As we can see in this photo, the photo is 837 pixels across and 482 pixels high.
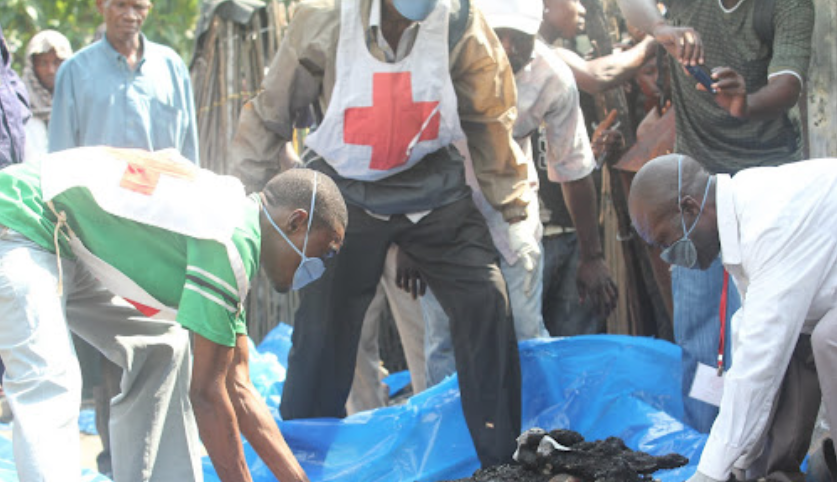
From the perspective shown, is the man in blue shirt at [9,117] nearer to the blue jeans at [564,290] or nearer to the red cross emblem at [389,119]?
the red cross emblem at [389,119]

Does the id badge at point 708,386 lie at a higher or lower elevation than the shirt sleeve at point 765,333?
lower

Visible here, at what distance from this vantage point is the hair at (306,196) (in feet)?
11.5

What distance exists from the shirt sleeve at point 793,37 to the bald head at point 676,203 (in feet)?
3.39

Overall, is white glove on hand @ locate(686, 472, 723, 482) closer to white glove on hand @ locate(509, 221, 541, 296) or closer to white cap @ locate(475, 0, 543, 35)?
white glove on hand @ locate(509, 221, 541, 296)

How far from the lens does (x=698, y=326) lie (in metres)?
4.62

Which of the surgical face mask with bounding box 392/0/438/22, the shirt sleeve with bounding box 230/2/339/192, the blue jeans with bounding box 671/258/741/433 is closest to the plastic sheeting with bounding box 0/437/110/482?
the shirt sleeve with bounding box 230/2/339/192

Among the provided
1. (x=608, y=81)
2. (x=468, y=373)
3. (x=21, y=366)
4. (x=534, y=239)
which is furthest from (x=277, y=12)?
(x=21, y=366)

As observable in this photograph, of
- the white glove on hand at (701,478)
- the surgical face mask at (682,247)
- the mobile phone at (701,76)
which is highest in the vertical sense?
the mobile phone at (701,76)

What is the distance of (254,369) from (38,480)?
248 cm

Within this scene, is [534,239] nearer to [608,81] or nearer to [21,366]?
[608,81]

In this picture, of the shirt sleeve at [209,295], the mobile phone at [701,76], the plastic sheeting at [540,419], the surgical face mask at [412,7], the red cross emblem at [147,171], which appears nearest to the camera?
the shirt sleeve at [209,295]

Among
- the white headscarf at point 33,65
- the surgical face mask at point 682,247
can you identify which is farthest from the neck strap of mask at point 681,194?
the white headscarf at point 33,65

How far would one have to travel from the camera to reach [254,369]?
5.65 metres

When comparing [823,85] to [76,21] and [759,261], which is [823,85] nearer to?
[759,261]
